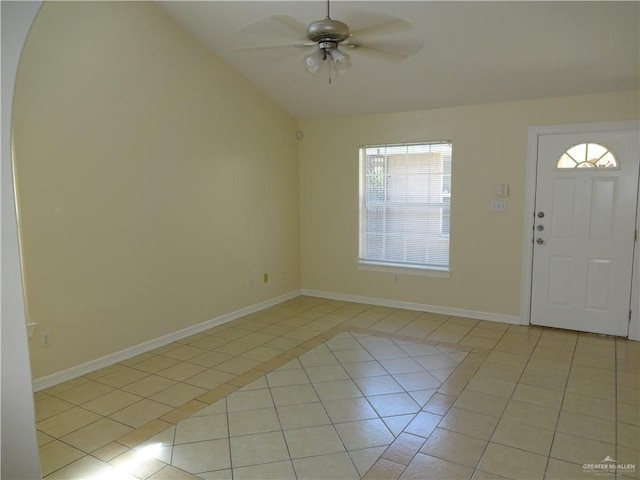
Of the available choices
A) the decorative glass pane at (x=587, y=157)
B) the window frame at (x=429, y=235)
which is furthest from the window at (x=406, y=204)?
the decorative glass pane at (x=587, y=157)

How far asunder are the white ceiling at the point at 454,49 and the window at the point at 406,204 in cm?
57

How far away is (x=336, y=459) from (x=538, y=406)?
4.76 ft

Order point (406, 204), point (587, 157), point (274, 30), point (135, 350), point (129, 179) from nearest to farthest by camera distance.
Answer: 1. point (274, 30)
2. point (129, 179)
3. point (135, 350)
4. point (587, 157)
5. point (406, 204)

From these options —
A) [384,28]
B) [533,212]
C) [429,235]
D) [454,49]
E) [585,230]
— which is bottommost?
[429,235]

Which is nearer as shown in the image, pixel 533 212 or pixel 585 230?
pixel 585 230

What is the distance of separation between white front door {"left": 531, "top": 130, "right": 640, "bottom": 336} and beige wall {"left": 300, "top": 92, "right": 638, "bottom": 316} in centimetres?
20

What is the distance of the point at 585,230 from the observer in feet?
14.1

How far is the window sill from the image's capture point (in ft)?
16.7

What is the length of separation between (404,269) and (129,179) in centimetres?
318

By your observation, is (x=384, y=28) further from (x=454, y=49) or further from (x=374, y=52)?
(x=454, y=49)

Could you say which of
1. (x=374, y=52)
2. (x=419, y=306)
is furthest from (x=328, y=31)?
(x=419, y=306)

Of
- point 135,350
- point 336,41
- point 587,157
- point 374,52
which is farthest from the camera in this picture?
point 587,157

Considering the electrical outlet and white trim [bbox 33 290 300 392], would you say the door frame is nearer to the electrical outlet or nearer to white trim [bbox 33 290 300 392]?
the electrical outlet

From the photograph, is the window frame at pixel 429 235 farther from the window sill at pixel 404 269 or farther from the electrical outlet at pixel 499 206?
the electrical outlet at pixel 499 206
